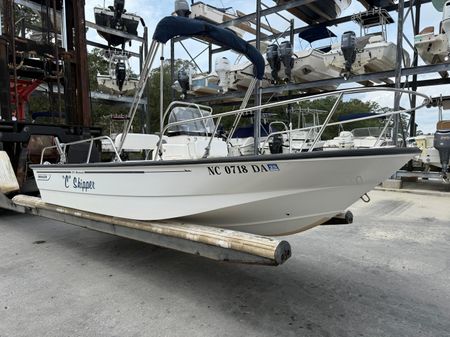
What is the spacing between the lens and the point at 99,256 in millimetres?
3498

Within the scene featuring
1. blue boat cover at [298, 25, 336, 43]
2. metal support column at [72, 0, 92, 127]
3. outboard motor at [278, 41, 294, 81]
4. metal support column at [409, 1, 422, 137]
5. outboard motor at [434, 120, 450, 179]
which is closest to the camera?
metal support column at [72, 0, 92, 127]

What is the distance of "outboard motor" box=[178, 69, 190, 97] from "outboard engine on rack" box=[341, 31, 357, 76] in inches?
210

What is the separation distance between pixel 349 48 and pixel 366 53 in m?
0.52

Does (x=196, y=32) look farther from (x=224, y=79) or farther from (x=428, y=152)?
(x=224, y=79)

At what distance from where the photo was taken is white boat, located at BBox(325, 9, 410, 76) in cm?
832

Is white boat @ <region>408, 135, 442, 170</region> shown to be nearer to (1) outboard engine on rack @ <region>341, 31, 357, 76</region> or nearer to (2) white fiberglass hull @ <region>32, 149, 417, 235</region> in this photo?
(1) outboard engine on rack @ <region>341, 31, 357, 76</region>

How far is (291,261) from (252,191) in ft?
4.20

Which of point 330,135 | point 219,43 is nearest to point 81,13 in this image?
point 219,43

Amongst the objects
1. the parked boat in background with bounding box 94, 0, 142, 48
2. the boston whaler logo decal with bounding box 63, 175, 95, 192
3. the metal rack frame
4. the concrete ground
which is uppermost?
the parked boat in background with bounding box 94, 0, 142, 48

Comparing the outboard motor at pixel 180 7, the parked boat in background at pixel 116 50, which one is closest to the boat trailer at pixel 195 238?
the outboard motor at pixel 180 7

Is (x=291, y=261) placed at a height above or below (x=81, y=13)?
below

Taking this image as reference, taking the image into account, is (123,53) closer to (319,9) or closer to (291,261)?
(319,9)

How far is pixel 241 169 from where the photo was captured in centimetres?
231

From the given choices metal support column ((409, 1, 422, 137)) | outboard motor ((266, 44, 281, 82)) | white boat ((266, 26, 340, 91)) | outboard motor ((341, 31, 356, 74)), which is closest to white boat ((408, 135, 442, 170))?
metal support column ((409, 1, 422, 137))
